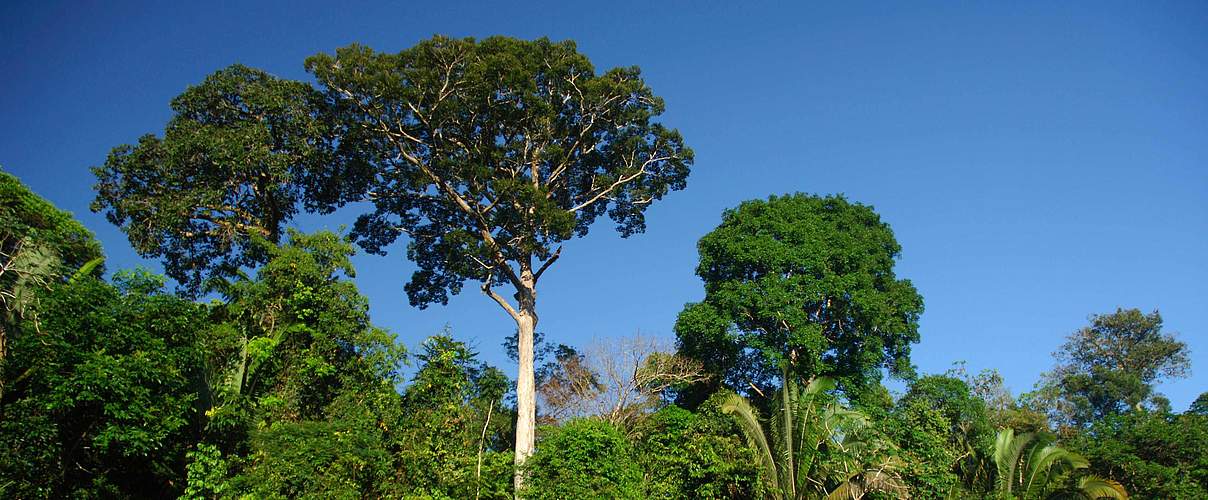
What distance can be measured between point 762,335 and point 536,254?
5.47 m

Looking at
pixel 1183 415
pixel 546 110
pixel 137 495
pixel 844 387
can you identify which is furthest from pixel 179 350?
pixel 1183 415

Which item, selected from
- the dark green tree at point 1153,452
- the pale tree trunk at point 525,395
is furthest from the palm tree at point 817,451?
the dark green tree at point 1153,452

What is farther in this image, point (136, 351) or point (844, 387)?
point (844, 387)

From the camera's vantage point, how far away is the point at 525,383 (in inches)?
656

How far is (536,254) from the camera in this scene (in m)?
17.4

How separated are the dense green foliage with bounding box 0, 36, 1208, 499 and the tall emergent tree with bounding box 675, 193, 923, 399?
0.22 ft

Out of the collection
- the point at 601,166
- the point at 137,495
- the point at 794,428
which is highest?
the point at 601,166

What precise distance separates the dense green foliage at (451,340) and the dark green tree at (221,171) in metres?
0.05

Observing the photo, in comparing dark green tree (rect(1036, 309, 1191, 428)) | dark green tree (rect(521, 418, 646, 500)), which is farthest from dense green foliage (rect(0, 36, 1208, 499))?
dark green tree (rect(1036, 309, 1191, 428))

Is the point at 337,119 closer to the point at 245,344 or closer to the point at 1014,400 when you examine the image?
the point at 245,344

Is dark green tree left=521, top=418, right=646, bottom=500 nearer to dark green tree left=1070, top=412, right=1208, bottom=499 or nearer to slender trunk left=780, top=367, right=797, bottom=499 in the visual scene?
slender trunk left=780, top=367, right=797, bottom=499

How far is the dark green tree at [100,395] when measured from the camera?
447 inches

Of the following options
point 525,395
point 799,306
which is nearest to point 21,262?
point 525,395

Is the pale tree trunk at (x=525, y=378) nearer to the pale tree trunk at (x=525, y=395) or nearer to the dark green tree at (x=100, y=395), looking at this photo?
the pale tree trunk at (x=525, y=395)
